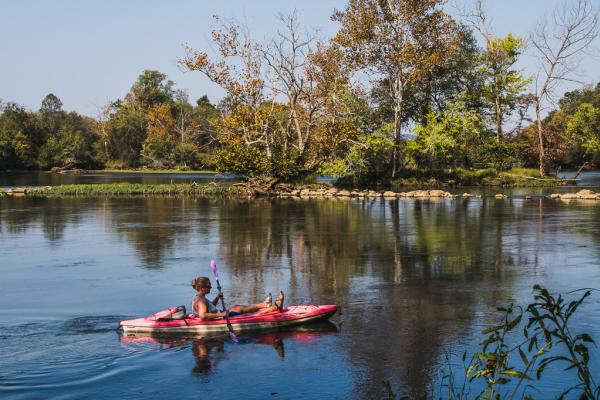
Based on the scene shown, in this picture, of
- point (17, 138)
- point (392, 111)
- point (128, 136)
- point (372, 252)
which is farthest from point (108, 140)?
point (372, 252)

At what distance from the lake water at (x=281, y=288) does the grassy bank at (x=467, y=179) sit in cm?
2049

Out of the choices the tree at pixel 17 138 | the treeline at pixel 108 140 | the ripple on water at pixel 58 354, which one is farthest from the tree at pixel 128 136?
the ripple on water at pixel 58 354

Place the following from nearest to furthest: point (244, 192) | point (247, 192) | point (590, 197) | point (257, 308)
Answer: point (257, 308), point (590, 197), point (247, 192), point (244, 192)

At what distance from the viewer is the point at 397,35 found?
175ft

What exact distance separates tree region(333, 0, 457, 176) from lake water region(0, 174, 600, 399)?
849 inches

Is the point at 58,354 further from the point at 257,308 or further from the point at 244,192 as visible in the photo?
the point at 244,192

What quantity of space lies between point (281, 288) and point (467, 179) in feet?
143

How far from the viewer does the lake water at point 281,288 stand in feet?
35.6

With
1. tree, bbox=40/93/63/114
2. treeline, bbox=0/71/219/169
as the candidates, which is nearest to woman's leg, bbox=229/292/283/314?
treeline, bbox=0/71/219/169

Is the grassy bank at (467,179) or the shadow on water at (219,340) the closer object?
the shadow on water at (219,340)

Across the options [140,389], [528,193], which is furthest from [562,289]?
[528,193]

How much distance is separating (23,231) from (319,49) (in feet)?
91.6

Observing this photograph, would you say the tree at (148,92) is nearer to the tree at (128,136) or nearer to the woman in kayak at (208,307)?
the tree at (128,136)

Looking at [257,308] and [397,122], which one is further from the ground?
[397,122]
